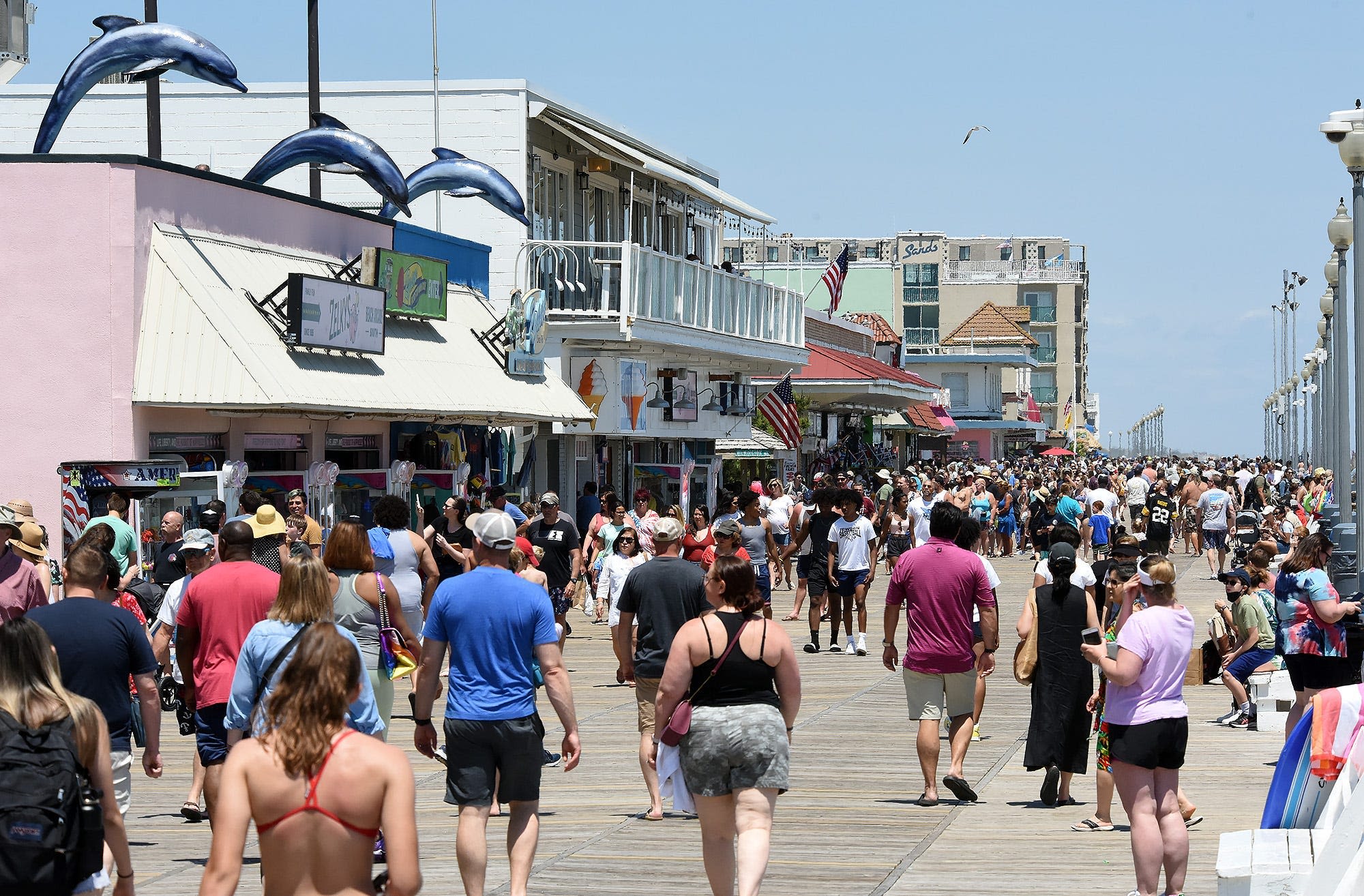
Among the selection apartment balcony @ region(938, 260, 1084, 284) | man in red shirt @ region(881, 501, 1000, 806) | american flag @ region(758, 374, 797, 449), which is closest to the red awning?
american flag @ region(758, 374, 797, 449)

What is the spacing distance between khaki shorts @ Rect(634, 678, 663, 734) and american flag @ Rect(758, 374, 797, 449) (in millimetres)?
28160

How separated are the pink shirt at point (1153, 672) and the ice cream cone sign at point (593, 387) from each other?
21027mm

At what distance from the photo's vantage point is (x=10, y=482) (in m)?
16.8

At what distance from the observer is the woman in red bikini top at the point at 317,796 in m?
4.46

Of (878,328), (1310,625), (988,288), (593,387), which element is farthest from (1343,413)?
(988,288)

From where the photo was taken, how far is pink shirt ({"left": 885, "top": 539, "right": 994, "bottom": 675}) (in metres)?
10.4

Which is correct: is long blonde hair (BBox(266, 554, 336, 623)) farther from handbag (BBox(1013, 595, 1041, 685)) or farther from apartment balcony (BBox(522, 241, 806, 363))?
apartment balcony (BBox(522, 241, 806, 363))

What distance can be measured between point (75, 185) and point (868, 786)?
386 inches

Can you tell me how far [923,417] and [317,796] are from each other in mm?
66997

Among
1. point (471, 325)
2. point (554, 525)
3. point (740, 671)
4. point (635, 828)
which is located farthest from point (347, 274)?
point (740, 671)

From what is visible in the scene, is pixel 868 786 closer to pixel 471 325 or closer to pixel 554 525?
pixel 554 525

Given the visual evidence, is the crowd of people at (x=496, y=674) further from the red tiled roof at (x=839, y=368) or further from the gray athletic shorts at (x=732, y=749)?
the red tiled roof at (x=839, y=368)

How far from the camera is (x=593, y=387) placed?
2928 cm

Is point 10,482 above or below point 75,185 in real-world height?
below
